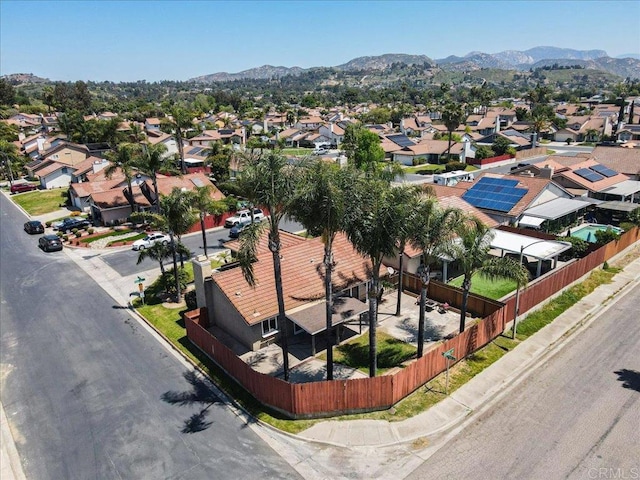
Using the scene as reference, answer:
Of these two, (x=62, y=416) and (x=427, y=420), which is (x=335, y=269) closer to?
(x=427, y=420)

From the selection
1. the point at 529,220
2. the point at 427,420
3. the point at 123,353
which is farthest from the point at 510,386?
the point at 529,220

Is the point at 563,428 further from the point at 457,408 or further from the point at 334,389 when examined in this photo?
the point at 334,389

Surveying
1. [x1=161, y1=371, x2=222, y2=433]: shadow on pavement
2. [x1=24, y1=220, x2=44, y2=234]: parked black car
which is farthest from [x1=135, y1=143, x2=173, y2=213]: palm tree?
[x1=161, y1=371, x2=222, y2=433]: shadow on pavement

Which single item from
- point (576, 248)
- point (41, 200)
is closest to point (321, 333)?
point (576, 248)

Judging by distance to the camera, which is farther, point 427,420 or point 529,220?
point 529,220

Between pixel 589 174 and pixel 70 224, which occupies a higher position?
pixel 589 174

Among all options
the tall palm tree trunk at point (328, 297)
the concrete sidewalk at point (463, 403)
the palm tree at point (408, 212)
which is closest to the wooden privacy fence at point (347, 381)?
the concrete sidewalk at point (463, 403)
